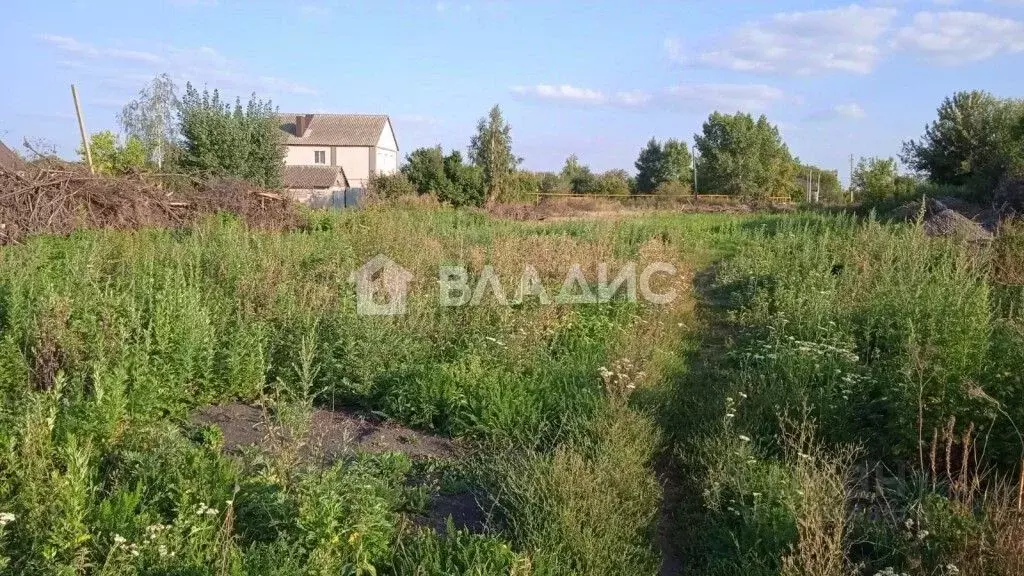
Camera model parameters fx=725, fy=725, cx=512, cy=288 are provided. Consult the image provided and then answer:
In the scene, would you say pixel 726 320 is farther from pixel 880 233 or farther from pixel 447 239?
pixel 447 239

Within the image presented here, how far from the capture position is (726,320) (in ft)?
26.2

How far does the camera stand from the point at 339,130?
5184 cm

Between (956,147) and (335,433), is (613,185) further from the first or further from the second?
(335,433)

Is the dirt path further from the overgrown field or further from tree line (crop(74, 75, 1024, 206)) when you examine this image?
tree line (crop(74, 75, 1024, 206))

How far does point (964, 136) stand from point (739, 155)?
16113 millimetres

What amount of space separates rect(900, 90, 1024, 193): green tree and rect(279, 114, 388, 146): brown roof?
34281mm

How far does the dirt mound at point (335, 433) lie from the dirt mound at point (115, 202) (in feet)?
21.8

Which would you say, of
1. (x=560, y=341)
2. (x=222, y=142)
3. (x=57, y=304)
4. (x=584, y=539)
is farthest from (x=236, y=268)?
(x=222, y=142)

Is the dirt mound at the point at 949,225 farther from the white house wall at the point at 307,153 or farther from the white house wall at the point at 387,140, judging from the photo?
the white house wall at the point at 307,153

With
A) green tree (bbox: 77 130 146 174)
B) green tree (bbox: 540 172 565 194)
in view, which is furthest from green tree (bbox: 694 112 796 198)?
green tree (bbox: 77 130 146 174)

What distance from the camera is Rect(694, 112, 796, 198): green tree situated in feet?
140

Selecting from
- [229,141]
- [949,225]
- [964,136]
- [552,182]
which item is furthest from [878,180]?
[552,182]

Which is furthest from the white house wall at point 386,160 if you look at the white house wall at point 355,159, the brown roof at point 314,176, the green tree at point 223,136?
the green tree at point 223,136

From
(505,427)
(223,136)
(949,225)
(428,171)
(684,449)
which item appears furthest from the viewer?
(428,171)
